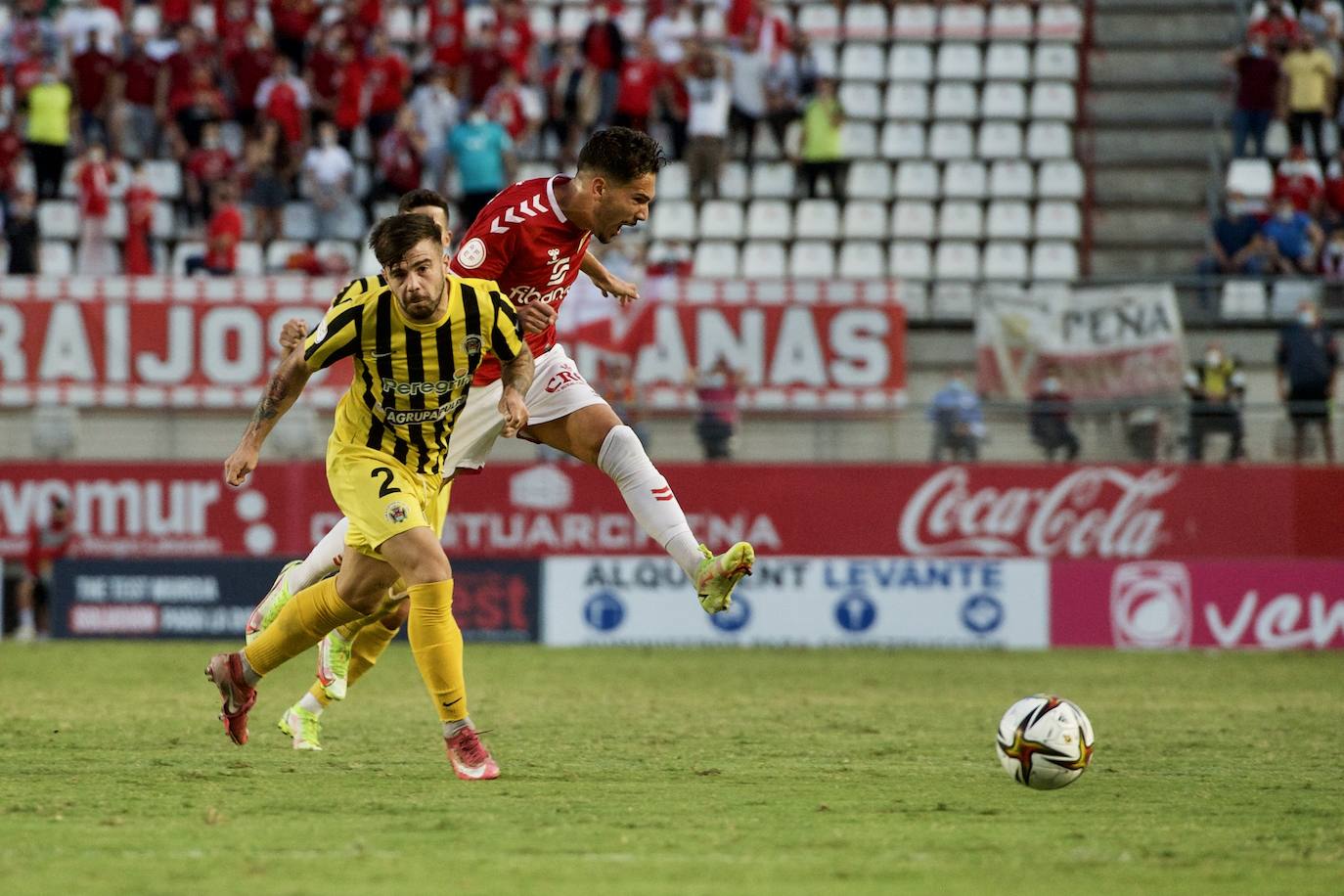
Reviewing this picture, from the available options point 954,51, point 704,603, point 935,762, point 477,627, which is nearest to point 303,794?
point 704,603

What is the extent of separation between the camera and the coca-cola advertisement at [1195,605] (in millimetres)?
17766

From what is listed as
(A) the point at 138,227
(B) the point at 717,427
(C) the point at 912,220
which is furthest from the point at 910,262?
(A) the point at 138,227

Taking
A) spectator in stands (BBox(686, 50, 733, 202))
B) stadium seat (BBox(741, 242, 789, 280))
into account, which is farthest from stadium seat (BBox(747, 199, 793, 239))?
spectator in stands (BBox(686, 50, 733, 202))

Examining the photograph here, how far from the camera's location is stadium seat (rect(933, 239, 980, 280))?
22078 mm

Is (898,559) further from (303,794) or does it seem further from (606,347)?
(303,794)

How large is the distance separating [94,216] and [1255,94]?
1394 cm

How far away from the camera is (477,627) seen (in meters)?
18.5

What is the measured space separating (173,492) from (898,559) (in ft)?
23.8

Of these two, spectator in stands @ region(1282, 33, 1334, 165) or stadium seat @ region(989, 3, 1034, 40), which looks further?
stadium seat @ region(989, 3, 1034, 40)

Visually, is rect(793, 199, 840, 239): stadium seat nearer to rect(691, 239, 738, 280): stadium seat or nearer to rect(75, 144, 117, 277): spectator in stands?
rect(691, 239, 738, 280): stadium seat

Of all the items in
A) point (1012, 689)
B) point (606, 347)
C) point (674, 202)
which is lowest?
point (1012, 689)

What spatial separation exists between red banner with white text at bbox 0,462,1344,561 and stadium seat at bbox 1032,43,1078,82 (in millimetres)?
7781

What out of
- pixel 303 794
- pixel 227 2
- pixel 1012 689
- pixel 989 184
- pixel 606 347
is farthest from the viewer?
pixel 227 2

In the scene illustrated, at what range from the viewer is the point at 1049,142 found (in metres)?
23.4
